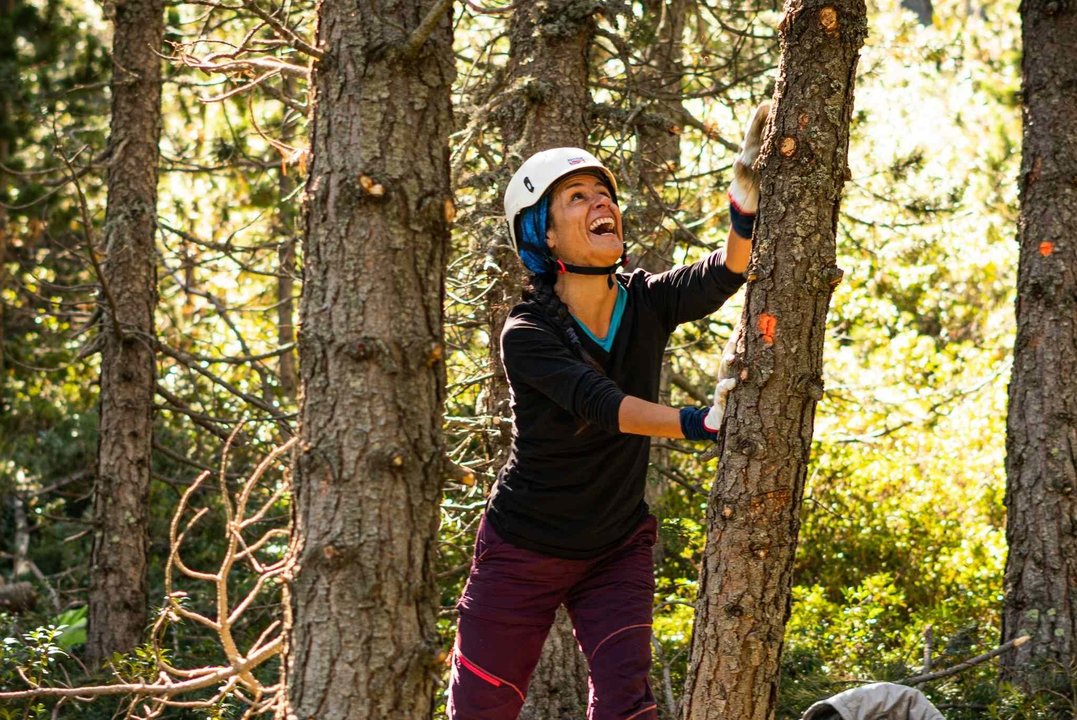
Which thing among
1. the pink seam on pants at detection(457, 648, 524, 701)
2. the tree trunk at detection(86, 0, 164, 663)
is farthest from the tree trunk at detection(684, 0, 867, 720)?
the tree trunk at detection(86, 0, 164, 663)

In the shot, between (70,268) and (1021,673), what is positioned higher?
(70,268)

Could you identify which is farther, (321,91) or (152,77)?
(152,77)

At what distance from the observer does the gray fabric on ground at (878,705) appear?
14.8 ft

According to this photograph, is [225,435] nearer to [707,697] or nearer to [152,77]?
[152,77]

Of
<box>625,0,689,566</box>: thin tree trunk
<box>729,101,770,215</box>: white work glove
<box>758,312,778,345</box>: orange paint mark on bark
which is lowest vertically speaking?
<box>758,312,778,345</box>: orange paint mark on bark

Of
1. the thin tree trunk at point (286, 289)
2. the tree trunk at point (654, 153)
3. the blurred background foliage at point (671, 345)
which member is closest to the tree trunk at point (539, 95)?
the blurred background foliage at point (671, 345)

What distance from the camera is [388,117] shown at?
2.82 meters

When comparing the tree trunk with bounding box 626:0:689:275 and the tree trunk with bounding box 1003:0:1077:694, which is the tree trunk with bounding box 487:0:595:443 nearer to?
the tree trunk with bounding box 626:0:689:275

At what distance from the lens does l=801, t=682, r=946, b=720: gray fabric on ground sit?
177 inches

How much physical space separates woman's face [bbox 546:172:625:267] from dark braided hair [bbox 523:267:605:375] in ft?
0.32

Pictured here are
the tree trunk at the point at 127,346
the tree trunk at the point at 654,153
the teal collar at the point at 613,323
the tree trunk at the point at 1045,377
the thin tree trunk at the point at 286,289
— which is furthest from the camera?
the thin tree trunk at the point at 286,289

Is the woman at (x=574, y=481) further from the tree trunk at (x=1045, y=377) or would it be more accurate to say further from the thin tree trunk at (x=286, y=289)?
the thin tree trunk at (x=286, y=289)

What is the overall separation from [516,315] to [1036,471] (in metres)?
3.04

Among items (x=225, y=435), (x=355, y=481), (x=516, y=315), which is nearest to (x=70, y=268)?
(x=225, y=435)
